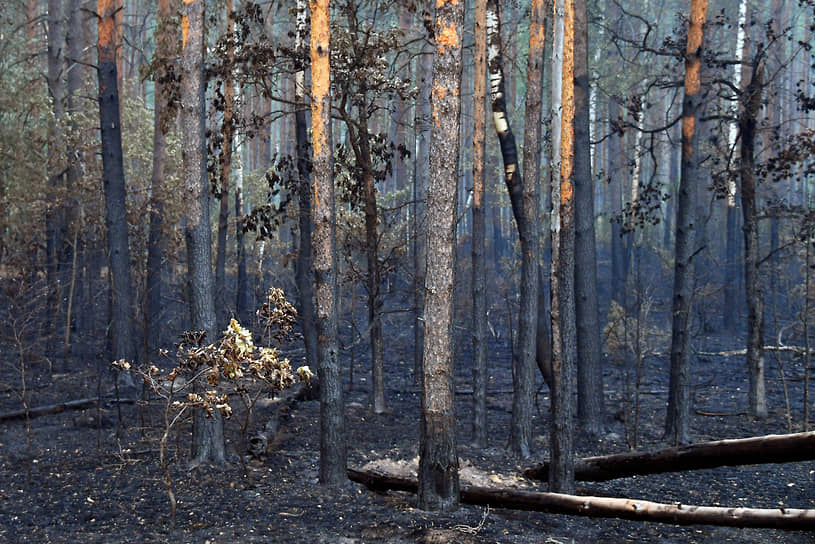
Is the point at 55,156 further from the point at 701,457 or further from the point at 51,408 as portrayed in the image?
the point at 701,457

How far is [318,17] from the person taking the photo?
7926 millimetres

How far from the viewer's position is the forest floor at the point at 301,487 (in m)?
6.67

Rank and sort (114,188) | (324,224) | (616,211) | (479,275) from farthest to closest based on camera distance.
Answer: (616,211)
(114,188)
(479,275)
(324,224)

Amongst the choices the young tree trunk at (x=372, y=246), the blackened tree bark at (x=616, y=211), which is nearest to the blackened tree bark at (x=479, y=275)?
the young tree trunk at (x=372, y=246)

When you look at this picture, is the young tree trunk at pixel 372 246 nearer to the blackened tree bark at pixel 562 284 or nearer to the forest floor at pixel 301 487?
the forest floor at pixel 301 487

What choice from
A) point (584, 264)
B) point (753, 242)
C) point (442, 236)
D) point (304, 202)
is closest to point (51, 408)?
point (304, 202)

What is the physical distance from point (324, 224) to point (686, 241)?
19.5ft

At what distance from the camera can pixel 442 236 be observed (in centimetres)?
686

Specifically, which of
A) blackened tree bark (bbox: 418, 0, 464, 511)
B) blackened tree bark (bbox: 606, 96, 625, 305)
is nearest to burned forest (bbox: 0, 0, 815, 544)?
blackened tree bark (bbox: 418, 0, 464, 511)

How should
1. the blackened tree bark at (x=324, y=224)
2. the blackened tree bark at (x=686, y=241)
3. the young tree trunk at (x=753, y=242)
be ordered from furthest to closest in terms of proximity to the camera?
1. the young tree trunk at (x=753, y=242)
2. the blackened tree bark at (x=686, y=241)
3. the blackened tree bark at (x=324, y=224)

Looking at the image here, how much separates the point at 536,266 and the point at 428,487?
4.05 m

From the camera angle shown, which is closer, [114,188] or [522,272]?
[522,272]

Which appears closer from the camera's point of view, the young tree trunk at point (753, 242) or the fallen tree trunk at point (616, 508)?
the fallen tree trunk at point (616, 508)

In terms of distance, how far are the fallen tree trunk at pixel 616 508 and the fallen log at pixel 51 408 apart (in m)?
5.12
